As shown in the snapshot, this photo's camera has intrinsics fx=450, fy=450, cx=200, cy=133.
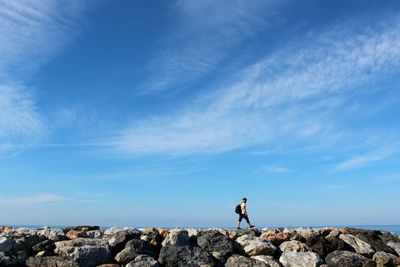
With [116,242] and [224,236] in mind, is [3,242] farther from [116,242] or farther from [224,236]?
[224,236]

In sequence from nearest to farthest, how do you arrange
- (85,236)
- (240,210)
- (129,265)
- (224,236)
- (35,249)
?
(129,265), (35,249), (224,236), (85,236), (240,210)

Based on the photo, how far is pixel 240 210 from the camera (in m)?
25.2

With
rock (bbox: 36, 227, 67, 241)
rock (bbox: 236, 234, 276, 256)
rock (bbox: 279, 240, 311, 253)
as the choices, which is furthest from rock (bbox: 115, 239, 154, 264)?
rock (bbox: 279, 240, 311, 253)

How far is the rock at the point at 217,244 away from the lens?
17234 mm

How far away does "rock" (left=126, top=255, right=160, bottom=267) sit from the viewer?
16125 millimetres

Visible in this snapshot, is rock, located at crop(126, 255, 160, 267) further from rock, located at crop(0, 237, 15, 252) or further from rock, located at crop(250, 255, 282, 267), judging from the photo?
rock, located at crop(0, 237, 15, 252)

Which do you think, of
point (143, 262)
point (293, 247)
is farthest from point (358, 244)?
point (143, 262)

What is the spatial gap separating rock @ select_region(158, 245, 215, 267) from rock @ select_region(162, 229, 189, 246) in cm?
74

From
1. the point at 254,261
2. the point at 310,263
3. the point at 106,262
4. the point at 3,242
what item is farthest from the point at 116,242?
the point at 310,263

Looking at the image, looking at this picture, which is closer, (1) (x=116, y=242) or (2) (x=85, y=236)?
(1) (x=116, y=242)

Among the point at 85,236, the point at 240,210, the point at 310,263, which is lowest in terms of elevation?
the point at 310,263

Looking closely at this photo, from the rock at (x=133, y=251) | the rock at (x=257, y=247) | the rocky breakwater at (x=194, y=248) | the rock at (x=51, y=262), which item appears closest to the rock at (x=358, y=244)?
the rocky breakwater at (x=194, y=248)

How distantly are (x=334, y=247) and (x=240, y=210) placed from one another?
7.18 metres

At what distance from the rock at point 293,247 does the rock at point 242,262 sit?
2.06 metres
